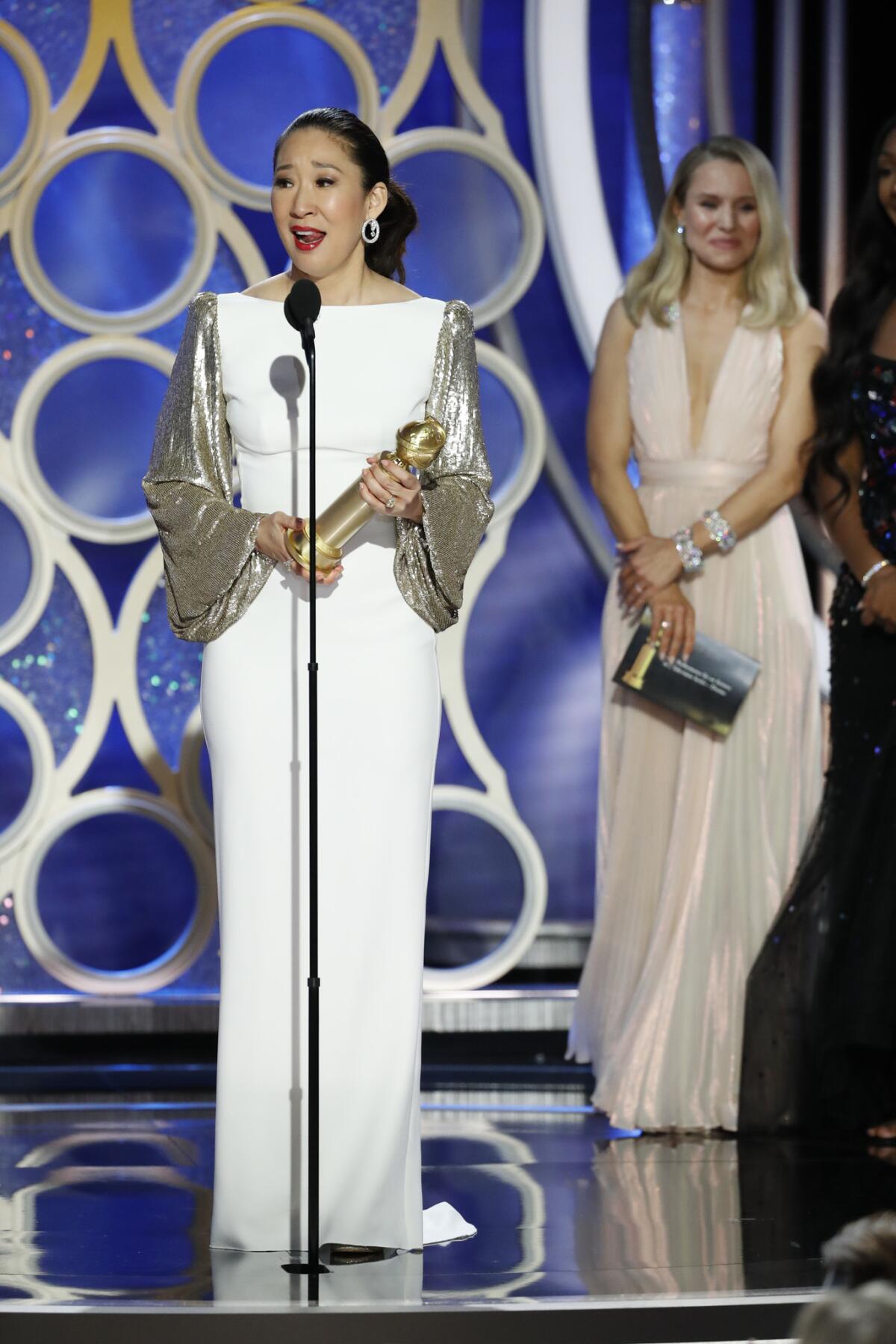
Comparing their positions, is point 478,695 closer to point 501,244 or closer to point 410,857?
point 501,244

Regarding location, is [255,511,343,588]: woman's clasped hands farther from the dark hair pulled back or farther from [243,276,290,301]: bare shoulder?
the dark hair pulled back

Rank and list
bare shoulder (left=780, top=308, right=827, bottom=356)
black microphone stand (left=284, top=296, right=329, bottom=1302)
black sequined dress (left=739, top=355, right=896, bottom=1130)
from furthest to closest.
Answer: bare shoulder (left=780, top=308, right=827, bottom=356), black sequined dress (left=739, top=355, right=896, bottom=1130), black microphone stand (left=284, top=296, right=329, bottom=1302)

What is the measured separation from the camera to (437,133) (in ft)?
18.3

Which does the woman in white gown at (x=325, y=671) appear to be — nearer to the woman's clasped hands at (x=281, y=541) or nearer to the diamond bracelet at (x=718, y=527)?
the woman's clasped hands at (x=281, y=541)

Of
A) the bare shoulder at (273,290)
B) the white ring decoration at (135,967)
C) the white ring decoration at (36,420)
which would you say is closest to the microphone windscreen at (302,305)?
the bare shoulder at (273,290)

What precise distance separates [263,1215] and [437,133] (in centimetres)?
350

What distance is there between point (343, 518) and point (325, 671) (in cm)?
28

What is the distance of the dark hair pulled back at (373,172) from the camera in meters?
3.29

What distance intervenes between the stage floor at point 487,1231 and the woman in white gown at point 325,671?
217 mm

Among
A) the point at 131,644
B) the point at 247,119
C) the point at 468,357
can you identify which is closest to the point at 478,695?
the point at 131,644

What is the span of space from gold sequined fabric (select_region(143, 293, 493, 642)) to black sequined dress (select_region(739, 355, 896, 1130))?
63.5 inches

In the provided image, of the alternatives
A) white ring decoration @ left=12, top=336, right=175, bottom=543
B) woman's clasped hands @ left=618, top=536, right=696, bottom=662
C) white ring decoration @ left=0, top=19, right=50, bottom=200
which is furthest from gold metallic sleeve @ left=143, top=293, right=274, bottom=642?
white ring decoration @ left=0, top=19, right=50, bottom=200

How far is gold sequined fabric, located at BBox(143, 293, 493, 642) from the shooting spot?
127 inches

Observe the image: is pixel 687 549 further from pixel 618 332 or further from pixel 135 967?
pixel 135 967
